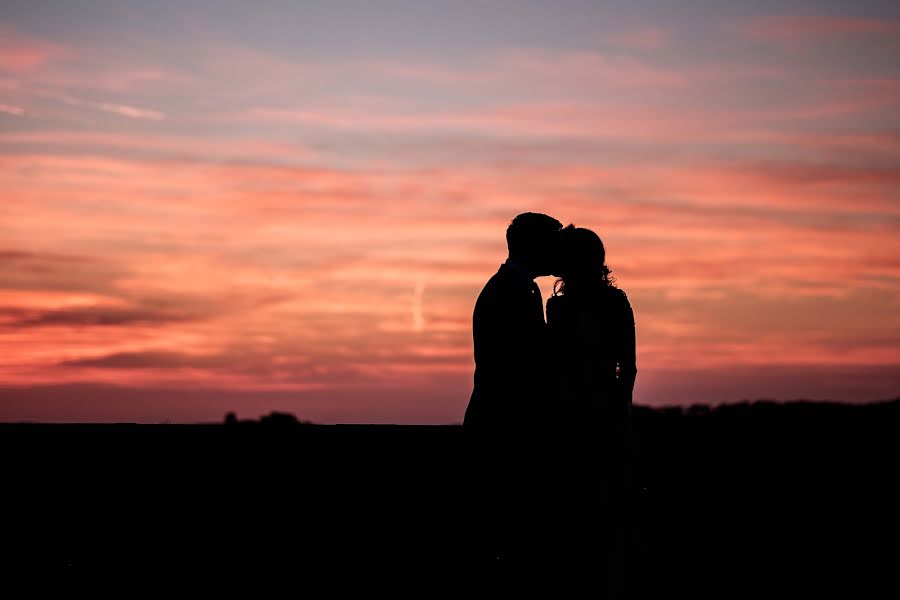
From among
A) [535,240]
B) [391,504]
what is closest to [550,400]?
[535,240]

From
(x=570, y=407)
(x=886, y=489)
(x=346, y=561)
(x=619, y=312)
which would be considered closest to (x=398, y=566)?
(x=346, y=561)

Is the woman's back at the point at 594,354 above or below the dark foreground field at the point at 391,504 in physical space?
above

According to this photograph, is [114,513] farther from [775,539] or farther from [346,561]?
[775,539]

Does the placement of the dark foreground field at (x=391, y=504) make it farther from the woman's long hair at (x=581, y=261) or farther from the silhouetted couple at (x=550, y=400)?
the woman's long hair at (x=581, y=261)

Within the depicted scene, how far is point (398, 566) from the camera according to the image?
827cm

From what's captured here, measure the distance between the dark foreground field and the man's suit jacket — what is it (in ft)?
1.94

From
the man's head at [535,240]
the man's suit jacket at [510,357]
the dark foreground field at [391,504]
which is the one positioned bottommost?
the dark foreground field at [391,504]

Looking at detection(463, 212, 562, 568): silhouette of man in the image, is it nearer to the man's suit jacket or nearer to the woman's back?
the man's suit jacket

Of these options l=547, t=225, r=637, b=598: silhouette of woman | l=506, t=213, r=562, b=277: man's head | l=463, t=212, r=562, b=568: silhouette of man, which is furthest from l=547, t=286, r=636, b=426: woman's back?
l=506, t=213, r=562, b=277: man's head

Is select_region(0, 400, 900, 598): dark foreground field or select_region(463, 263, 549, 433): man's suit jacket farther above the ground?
select_region(463, 263, 549, 433): man's suit jacket

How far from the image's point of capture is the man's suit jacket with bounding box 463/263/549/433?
23.6ft

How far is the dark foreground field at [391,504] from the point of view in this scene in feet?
25.5

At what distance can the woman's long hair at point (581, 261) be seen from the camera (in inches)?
282

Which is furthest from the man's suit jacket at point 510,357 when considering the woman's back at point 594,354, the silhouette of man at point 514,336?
the woman's back at point 594,354
